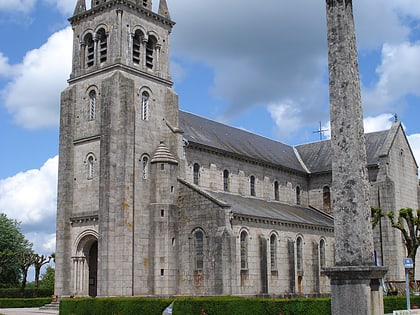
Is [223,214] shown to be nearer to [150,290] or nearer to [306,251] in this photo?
[150,290]

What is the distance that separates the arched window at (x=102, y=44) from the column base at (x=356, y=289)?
31.0 m

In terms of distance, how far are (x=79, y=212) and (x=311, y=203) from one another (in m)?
24.8

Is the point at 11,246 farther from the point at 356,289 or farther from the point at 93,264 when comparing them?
the point at 356,289

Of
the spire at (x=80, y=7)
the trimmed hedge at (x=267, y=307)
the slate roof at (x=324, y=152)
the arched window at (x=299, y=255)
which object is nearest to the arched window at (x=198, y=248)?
the arched window at (x=299, y=255)

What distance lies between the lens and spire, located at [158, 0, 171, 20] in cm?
4503

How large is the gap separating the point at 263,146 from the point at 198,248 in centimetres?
1920

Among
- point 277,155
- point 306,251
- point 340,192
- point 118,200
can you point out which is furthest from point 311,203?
point 340,192

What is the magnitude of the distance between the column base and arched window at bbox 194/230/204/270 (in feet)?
79.5

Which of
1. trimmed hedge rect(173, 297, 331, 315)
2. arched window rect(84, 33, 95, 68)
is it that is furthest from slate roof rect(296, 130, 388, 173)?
trimmed hedge rect(173, 297, 331, 315)

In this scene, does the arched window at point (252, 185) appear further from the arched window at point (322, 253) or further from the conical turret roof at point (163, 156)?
the conical turret roof at point (163, 156)

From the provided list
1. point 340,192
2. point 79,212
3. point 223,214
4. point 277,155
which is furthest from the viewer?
point 277,155

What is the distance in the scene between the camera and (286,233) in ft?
144

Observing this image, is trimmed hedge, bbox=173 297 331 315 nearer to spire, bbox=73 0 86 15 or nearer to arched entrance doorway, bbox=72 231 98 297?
arched entrance doorway, bbox=72 231 98 297

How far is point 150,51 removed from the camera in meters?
43.8
